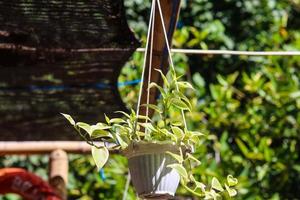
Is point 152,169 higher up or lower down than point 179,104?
lower down

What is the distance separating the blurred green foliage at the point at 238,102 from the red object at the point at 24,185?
3.40 feet

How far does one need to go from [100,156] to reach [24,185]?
53.6 inches

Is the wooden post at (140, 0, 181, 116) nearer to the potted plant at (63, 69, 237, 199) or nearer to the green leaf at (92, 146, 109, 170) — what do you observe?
the potted plant at (63, 69, 237, 199)

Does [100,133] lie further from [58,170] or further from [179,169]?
[58,170]

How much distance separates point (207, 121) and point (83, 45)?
195 cm

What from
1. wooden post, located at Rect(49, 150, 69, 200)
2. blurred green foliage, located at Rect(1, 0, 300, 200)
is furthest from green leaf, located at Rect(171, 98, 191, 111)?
blurred green foliage, located at Rect(1, 0, 300, 200)

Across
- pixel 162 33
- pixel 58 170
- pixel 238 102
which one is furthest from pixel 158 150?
pixel 238 102

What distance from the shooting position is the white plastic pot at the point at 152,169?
175cm

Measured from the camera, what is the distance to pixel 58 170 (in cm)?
313

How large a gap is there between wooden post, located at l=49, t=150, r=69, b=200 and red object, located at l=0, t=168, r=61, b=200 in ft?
0.34

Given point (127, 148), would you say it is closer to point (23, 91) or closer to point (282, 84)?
point (23, 91)

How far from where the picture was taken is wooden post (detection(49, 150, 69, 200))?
308cm

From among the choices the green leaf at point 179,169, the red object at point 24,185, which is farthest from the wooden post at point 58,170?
the green leaf at point 179,169

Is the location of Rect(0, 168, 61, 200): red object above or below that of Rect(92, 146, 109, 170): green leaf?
below
